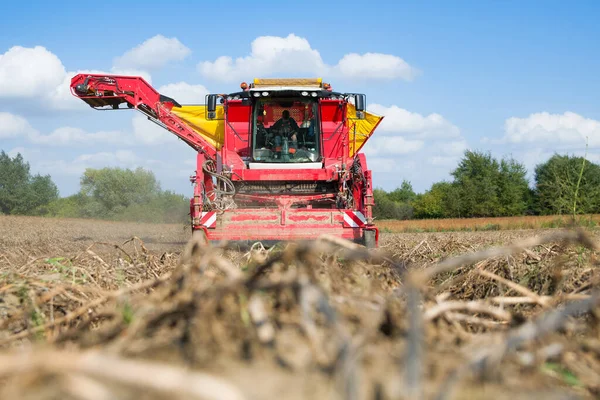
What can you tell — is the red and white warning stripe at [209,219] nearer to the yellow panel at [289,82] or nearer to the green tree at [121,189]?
the yellow panel at [289,82]

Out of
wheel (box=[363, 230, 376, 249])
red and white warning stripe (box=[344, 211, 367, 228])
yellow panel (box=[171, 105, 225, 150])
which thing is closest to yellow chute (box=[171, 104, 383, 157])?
yellow panel (box=[171, 105, 225, 150])

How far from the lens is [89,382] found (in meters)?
1.50

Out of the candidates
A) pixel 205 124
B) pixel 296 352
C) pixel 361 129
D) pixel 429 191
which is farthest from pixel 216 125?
pixel 429 191

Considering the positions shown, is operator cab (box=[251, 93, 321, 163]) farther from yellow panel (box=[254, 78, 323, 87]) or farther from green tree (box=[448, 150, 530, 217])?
green tree (box=[448, 150, 530, 217])

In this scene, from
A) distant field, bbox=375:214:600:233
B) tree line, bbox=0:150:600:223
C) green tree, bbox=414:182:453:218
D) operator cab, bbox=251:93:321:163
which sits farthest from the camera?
A: green tree, bbox=414:182:453:218

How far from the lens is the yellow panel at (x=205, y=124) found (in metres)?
13.7

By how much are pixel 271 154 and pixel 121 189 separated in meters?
35.7

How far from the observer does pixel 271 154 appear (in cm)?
1231

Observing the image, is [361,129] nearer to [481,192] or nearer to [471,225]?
[471,225]

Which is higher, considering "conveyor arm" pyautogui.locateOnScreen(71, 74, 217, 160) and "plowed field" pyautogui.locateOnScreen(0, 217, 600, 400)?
"conveyor arm" pyautogui.locateOnScreen(71, 74, 217, 160)

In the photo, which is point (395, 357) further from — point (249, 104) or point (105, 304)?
point (249, 104)

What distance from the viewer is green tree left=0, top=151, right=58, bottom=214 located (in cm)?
5016

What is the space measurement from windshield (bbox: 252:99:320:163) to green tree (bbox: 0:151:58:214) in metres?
43.5

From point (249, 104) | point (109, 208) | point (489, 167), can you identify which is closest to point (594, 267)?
point (249, 104)
